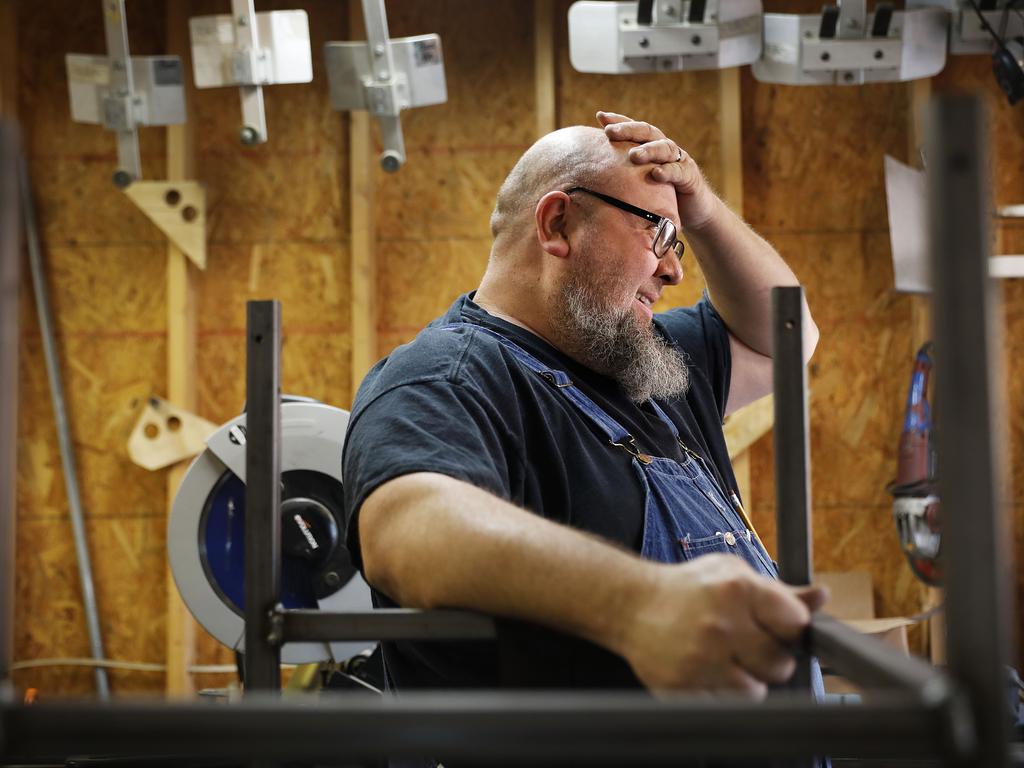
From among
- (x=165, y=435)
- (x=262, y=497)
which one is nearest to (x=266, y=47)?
(x=165, y=435)

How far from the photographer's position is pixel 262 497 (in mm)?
1205

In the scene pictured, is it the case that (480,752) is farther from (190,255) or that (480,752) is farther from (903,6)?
(903,6)

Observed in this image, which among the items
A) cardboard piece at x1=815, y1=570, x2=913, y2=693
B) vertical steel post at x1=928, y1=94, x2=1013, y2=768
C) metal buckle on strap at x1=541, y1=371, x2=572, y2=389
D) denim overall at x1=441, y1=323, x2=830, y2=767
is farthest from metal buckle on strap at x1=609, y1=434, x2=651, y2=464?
cardboard piece at x1=815, y1=570, x2=913, y2=693

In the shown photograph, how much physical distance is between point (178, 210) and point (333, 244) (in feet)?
1.84

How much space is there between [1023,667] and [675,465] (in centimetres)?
274

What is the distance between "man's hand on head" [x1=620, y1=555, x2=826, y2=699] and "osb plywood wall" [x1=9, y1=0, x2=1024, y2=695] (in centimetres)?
299

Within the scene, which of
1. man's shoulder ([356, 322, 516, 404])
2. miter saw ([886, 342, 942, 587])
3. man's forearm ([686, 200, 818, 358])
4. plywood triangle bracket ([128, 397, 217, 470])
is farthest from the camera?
plywood triangle bracket ([128, 397, 217, 470])

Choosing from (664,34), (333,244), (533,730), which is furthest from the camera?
(333,244)

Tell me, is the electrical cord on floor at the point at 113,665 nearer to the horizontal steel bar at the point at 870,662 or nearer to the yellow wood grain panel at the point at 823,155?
the yellow wood grain panel at the point at 823,155

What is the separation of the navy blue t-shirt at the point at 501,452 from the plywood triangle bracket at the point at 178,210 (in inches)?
94.1

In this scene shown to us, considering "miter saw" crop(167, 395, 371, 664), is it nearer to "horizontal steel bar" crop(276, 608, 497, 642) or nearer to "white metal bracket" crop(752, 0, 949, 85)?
"horizontal steel bar" crop(276, 608, 497, 642)

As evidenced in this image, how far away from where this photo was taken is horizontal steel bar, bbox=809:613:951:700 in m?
0.64

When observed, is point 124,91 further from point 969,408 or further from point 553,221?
point 969,408

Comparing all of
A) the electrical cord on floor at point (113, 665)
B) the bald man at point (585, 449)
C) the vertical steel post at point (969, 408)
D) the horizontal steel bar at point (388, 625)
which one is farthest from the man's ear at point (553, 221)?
the electrical cord on floor at point (113, 665)
